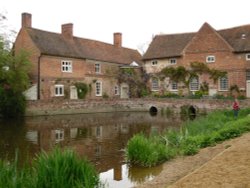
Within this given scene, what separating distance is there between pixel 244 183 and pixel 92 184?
3.21m

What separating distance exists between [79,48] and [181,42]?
13.4m

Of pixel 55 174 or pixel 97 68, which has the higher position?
pixel 97 68

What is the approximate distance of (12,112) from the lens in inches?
1228

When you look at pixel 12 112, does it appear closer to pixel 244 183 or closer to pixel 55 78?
pixel 55 78

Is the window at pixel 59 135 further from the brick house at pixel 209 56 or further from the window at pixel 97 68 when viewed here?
the brick house at pixel 209 56

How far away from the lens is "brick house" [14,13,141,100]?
123ft

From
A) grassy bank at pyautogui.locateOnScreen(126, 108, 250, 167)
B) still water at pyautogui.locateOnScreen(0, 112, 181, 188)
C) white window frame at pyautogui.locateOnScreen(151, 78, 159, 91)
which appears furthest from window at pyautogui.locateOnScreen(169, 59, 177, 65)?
grassy bank at pyautogui.locateOnScreen(126, 108, 250, 167)

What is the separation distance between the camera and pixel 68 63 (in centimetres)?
4062

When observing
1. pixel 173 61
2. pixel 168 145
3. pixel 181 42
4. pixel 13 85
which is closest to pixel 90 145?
pixel 168 145

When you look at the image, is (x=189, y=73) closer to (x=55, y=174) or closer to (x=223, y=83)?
(x=223, y=83)

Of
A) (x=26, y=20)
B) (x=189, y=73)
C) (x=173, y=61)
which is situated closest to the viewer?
(x=26, y=20)

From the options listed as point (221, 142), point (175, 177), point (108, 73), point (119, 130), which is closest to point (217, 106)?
point (119, 130)

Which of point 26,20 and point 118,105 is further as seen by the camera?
point 118,105

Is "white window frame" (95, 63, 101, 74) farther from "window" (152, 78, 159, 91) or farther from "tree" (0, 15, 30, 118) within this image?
"tree" (0, 15, 30, 118)
